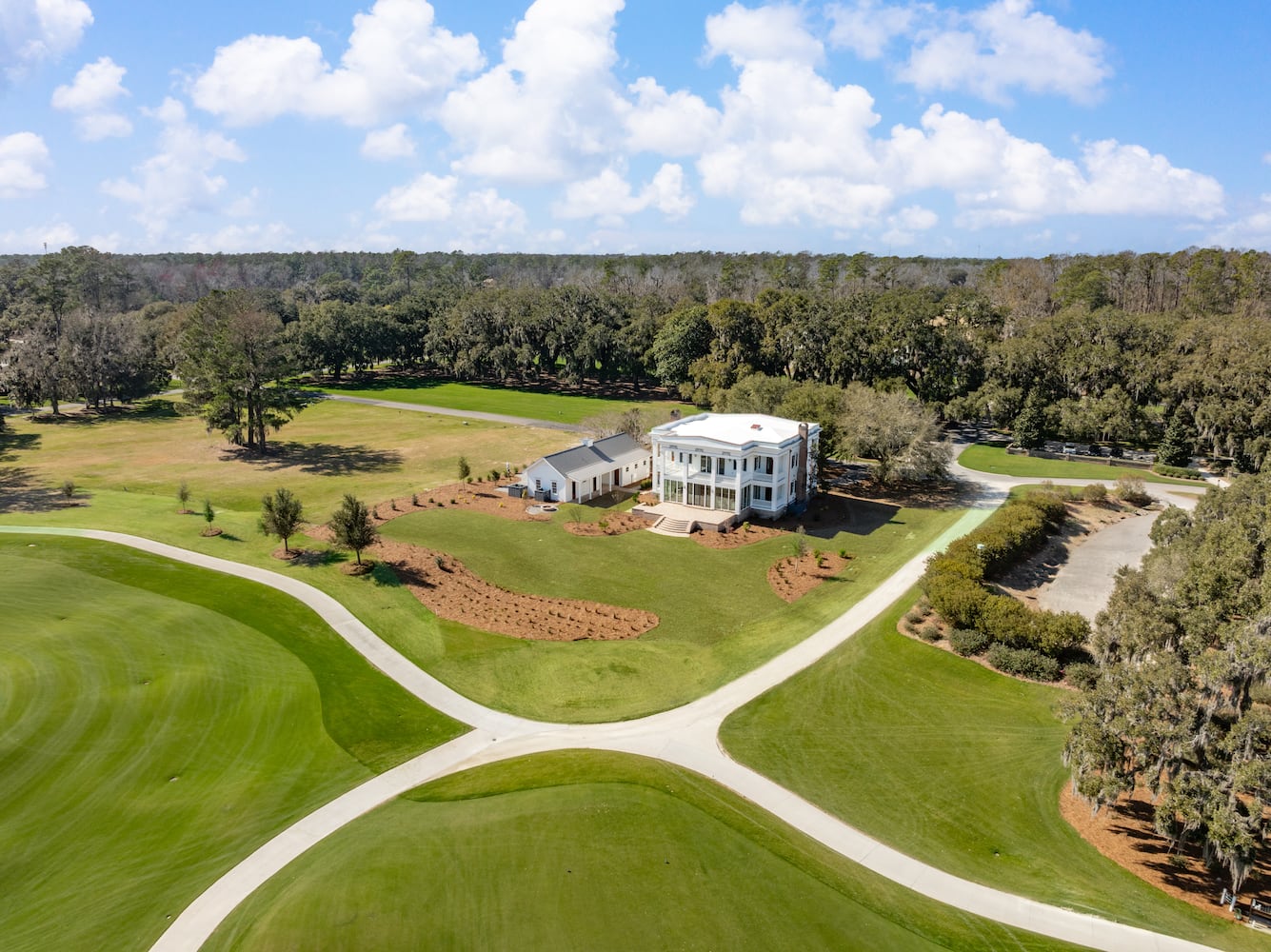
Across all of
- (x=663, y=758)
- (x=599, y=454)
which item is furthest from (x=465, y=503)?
Answer: (x=663, y=758)

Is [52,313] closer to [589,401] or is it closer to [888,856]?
[589,401]

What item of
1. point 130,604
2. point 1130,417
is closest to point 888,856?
point 130,604

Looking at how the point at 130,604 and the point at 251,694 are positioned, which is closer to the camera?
the point at 251,694

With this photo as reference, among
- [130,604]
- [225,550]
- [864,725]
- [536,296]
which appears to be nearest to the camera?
[864,725]

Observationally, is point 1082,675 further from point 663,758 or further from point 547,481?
point 547,481

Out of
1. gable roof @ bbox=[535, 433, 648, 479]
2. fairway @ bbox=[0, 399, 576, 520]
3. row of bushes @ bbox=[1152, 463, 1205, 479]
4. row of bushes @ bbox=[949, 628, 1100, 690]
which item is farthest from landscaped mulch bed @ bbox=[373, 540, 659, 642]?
row of bushes @ bbox=[1152, 463, 1205, 479]
